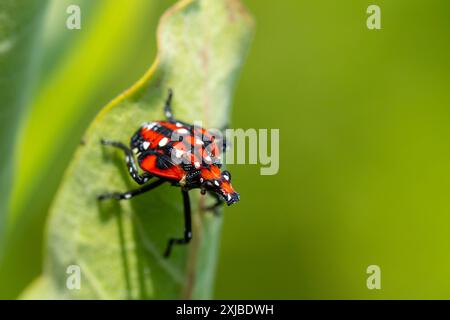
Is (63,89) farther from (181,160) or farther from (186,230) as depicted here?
(186,230)

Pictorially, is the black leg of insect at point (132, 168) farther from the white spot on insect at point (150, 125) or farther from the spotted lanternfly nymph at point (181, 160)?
the white spot on insect at point (150, 125)

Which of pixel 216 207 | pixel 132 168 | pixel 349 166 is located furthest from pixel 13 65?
pixel 349 166

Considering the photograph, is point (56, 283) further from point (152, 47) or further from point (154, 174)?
point (152, 47)

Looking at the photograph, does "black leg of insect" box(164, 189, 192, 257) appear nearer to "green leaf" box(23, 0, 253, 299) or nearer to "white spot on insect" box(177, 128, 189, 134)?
"green leaf" box(23, 0, 253, 299)

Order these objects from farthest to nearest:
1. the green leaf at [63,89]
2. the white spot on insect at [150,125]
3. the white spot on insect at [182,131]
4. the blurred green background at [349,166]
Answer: the blurred green background at [349,166], the white spot on insect at [182,131], the green leaf at [63,89], the white spot on insect at [150,125]

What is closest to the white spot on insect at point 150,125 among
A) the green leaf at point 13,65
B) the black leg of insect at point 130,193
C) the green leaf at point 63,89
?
the black leg of insect at point 130,193

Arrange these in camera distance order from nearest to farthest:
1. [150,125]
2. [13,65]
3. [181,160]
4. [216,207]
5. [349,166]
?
[13,65]
[150,125]
[216,207]
[181,160]
[349,166]
